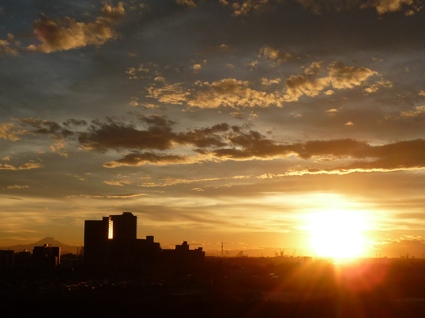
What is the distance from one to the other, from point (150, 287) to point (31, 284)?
40080mm

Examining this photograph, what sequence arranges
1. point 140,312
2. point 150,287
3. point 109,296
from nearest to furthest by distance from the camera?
point 140,312
point 109,296
point 150,287

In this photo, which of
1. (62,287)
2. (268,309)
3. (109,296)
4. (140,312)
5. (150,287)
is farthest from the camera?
(150,287)

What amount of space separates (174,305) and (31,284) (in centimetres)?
7666

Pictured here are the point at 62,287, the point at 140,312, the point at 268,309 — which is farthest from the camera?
the point at 62,287

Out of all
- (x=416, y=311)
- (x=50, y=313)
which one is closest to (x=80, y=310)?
(x=50, y=313)

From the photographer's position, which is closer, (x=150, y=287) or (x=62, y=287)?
(x=62, y=287)

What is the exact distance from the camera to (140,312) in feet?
381

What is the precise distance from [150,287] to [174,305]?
6660 cm

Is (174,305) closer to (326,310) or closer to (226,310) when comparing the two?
(226,310)

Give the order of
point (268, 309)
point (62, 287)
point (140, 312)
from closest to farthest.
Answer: point (140, 312) < point (268, 309) < point (62, 287)

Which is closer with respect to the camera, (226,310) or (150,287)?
(226,310)

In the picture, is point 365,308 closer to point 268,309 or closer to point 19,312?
point 268,309

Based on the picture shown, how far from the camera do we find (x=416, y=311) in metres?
128

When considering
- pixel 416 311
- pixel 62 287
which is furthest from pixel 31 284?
pixel 416 311
